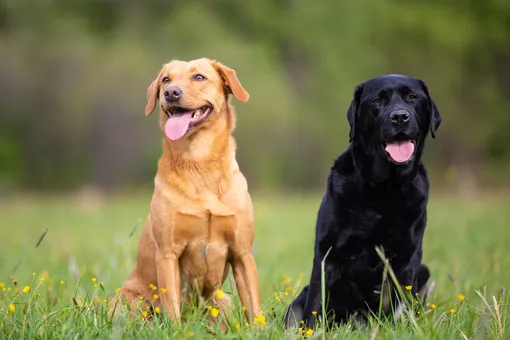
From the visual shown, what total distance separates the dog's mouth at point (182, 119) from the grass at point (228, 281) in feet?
2.11

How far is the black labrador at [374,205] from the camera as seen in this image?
12.4 feet

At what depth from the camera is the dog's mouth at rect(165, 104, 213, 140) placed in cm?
401

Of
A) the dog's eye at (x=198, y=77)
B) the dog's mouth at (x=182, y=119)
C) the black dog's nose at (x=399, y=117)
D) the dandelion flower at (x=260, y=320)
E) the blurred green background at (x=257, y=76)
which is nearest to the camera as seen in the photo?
the dandelion flower at (x=260, y=320)

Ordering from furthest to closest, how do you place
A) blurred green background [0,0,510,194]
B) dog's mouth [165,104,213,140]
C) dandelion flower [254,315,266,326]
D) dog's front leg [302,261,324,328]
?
1. blurred green background [0,0,510,194]
2. dog's mouth [165,104,213,140]
3. dog's front leg [302,261,324,328]
4. dandelion flower [254,315,266,326]

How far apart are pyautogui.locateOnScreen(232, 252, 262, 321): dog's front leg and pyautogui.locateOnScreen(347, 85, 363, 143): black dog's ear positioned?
0.95m

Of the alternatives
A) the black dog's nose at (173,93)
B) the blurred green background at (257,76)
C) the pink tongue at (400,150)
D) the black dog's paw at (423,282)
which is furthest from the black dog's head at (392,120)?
the blurred green background at (257,76)

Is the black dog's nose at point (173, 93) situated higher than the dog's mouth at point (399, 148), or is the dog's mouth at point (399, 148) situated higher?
the black dog's nose at point (173, 93)

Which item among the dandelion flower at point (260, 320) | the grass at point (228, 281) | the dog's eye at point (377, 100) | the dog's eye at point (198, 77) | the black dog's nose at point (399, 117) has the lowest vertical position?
the grass at point (228, 281)

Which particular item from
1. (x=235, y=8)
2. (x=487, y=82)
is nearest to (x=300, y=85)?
(x=235, y=8)

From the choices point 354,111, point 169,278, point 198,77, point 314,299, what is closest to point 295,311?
point 314,299

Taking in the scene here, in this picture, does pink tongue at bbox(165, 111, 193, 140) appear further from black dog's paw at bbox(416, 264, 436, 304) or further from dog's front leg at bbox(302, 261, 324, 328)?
black dog's paw at bbox(416, 264, 436, 304)

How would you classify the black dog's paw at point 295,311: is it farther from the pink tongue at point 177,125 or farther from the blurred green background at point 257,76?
the blurred green background at point 257,76

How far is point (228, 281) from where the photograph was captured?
4.83m

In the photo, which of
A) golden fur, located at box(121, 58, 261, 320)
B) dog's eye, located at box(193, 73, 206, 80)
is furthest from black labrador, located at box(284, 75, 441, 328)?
dog's eye, located at box(193, 73, 206, 80)
